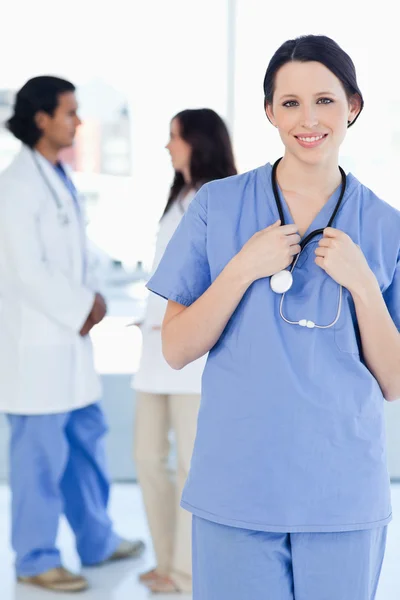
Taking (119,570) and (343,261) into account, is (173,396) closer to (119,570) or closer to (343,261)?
(119,570)

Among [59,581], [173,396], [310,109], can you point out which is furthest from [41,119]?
[310,109]

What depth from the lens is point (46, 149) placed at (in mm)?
2723

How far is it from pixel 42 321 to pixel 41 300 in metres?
0.08

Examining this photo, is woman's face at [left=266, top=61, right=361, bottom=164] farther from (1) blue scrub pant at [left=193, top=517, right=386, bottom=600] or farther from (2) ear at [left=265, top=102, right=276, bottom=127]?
(1) blue scrub pant at [left=193, top=517, right=386, bottom=600]

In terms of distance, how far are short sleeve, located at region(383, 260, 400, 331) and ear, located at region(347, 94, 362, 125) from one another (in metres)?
0.22

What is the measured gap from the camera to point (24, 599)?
2590 millimetres

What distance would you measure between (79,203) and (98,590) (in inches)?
45.4

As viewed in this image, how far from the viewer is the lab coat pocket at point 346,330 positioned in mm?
1258

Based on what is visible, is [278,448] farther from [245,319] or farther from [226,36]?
[226,36]

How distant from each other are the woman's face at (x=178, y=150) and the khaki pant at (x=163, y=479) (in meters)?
0.63

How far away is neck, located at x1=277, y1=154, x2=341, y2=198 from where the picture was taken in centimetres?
133

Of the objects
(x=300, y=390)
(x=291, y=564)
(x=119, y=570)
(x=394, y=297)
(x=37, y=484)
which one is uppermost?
(x=394, y=297)

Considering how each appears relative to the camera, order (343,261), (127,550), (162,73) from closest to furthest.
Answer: (343,261), (127,550), (162,73)

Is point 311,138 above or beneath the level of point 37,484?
above
